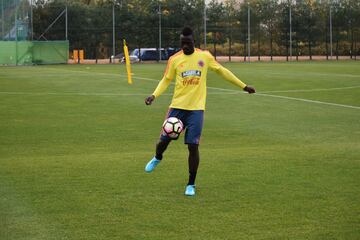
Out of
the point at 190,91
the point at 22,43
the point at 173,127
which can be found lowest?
the point at 173,127

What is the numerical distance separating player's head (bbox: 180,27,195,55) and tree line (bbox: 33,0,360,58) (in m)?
56.4

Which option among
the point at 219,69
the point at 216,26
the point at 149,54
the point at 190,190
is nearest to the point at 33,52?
the point at 149,54

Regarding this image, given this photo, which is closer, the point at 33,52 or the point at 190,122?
the point at 190,122

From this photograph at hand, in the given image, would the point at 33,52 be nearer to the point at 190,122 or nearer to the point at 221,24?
the point at 221,24

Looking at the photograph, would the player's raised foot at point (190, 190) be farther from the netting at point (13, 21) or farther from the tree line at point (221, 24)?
the tree line at point (221, 24)

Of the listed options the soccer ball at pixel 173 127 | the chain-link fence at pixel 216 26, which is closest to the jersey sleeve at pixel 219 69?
the soccer ball at pixel 173 127

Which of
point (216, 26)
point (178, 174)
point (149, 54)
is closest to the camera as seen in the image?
point (178, 174)

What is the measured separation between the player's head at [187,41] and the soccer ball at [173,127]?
890 mm

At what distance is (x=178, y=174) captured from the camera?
11445mm

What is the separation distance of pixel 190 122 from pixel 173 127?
25cm

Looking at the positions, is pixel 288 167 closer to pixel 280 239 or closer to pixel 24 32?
pixel 280 239

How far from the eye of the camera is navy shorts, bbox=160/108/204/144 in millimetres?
10078

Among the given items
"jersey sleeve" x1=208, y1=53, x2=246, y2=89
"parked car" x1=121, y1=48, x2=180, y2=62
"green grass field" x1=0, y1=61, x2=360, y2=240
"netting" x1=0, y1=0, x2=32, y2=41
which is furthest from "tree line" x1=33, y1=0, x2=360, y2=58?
"jersey sleeve" x1=208, y1=53, x2=246, y2=89

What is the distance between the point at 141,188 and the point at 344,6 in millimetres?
64998
